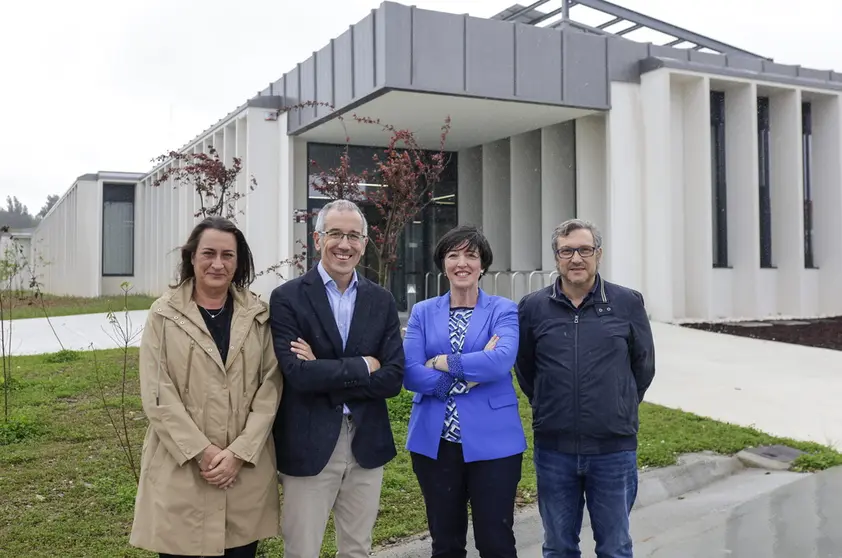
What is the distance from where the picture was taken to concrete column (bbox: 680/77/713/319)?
15062 millimetres

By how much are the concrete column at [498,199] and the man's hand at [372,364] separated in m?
17.0

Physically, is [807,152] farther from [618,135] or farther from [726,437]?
[726,437]

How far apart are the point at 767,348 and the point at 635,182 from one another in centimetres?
492

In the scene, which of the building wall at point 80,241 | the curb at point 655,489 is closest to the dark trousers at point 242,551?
the curb at point 655,489

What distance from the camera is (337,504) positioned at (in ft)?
10.7

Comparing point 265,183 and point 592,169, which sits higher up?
point 592,169

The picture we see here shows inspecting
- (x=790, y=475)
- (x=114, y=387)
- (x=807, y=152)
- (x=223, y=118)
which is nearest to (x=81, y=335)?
(x=114, y=387)

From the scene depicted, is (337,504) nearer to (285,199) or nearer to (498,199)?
(285,199)

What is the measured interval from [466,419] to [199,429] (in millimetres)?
1135

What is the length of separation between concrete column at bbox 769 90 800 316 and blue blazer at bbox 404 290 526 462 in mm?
15076

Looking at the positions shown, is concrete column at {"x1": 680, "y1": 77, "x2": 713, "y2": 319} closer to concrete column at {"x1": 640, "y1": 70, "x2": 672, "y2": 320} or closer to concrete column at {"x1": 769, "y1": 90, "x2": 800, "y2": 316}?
concrete column at {"x1": 640, "y1": 70, "x2": 672, "y2": 320}

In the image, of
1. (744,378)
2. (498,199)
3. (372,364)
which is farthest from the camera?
(498,199)

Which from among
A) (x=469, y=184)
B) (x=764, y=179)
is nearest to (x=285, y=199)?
(x=469, y=184)

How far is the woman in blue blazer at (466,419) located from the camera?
3250 millimetres
